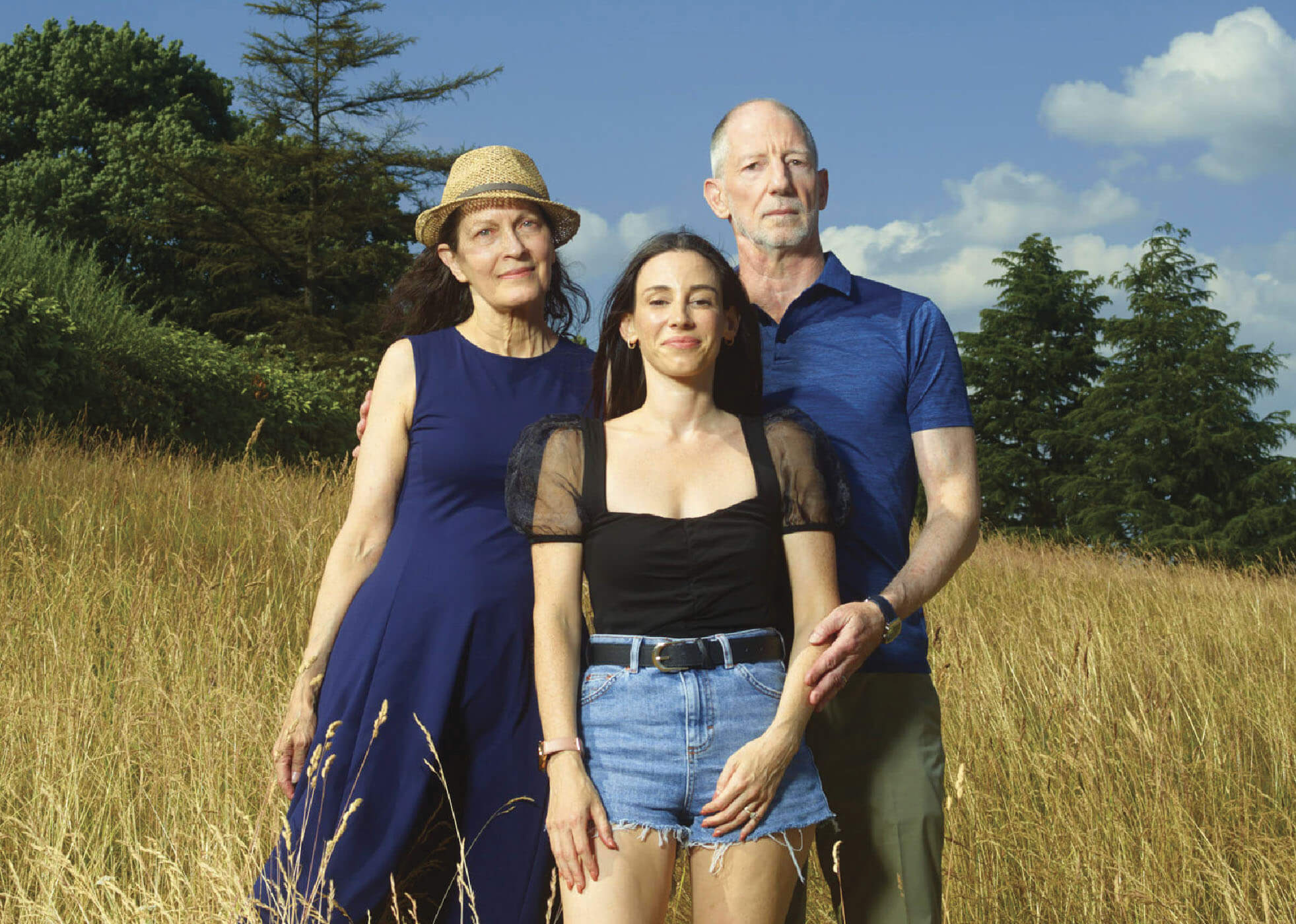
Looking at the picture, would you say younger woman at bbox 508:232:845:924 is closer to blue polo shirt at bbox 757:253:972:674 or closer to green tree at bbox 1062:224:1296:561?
blue polo shirt at bbox 757:253:972:674

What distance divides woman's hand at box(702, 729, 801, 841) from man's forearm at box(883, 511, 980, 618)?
0.42 meters

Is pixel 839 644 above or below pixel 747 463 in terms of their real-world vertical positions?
below

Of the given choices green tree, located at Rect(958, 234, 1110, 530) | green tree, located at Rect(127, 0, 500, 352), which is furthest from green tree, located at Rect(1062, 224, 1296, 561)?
green tree, located at Rect(127, 0, 500, 352)

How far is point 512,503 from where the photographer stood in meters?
2.02

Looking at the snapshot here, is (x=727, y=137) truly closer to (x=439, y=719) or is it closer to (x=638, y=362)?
(x=638, y=362)

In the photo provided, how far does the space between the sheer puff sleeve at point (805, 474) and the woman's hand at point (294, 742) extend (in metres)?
1.28

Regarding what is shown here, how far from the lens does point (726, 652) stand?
1830 mm

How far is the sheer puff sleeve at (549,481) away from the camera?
1.92 m

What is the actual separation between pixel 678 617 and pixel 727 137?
125 centimetres

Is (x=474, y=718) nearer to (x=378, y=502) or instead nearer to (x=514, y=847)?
(x=514, y=847)

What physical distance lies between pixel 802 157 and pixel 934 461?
0.77m

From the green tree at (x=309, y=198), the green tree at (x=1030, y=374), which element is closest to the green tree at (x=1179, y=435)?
the green tree at (x=1030, y=374)

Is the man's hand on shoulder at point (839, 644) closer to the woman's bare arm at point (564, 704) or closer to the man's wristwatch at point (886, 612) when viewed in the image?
the man's wristwatch at point (886, 612)

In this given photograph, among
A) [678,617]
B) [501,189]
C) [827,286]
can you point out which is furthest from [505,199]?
[678,617]
